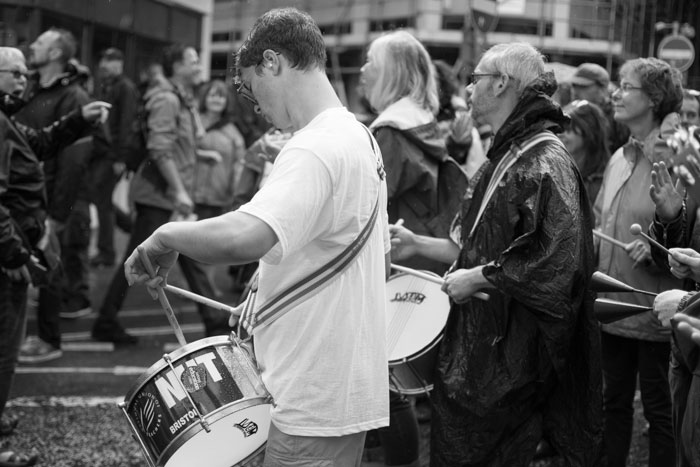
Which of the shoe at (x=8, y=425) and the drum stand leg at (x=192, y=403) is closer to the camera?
the drum stand leg at (x=192, y=403)

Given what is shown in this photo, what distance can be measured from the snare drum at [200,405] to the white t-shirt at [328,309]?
9cm

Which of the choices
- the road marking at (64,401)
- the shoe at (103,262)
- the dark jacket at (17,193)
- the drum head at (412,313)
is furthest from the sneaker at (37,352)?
the shoe at (103,262)

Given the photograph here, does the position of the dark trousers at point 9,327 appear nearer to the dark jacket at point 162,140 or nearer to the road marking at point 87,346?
the road marking at point 87,346

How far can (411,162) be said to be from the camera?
4.66m

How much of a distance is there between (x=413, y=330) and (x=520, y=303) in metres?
0.62

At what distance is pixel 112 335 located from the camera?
729 centimetres

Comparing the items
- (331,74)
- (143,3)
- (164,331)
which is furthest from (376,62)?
(331,74)

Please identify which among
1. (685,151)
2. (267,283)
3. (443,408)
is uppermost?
(685,151)

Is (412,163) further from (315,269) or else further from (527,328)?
(315,269)

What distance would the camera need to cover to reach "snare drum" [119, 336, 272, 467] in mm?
2678

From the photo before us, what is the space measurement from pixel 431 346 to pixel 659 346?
112cm

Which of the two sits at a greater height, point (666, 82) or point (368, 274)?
point (666, 82)

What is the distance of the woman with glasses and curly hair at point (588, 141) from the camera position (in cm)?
526

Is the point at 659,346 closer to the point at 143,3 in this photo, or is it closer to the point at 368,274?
the point at 368,274
